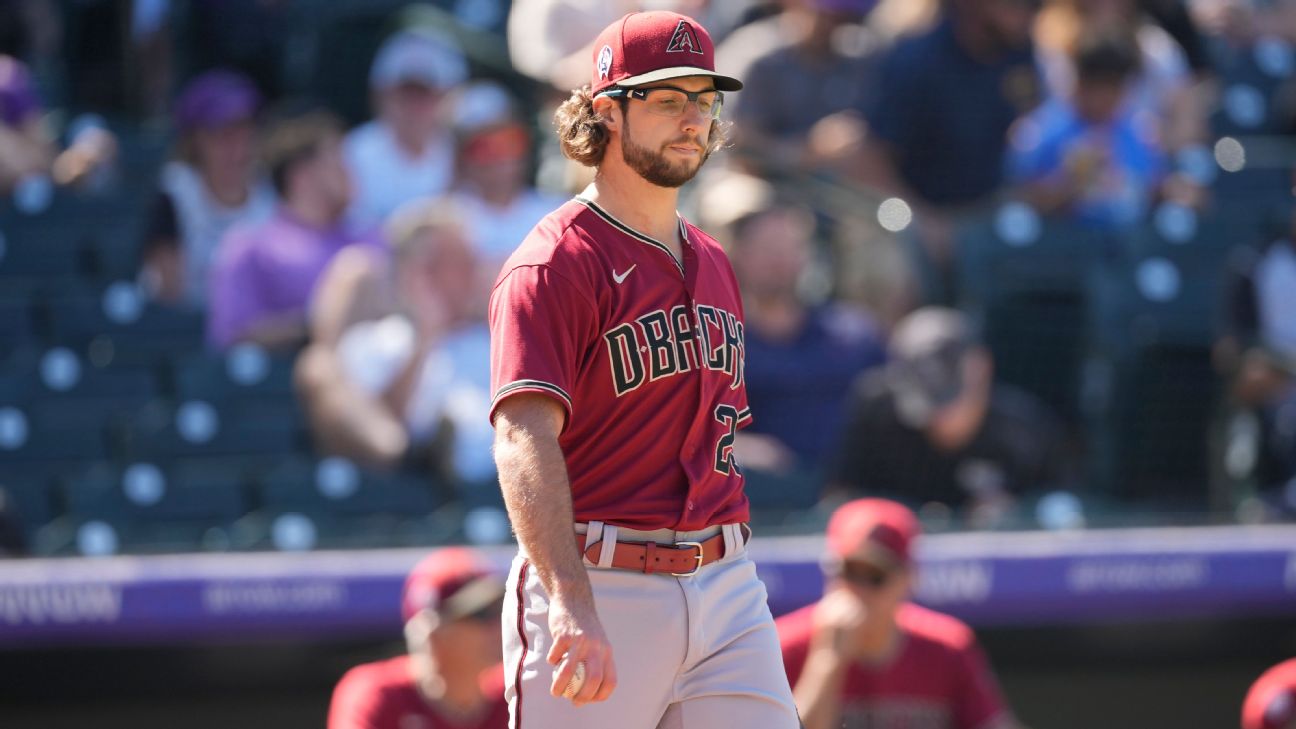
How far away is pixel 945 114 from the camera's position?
7.57m

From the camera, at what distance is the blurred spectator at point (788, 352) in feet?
20.5

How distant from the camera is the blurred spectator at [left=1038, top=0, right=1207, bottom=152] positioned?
7820 millimetres

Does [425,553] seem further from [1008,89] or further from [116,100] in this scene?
[116,100]

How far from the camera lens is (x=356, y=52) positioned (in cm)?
862

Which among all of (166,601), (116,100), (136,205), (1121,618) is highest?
(116,100)

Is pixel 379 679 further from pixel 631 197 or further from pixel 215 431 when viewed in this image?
pixel 215 431

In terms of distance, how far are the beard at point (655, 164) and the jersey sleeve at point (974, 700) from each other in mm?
2251

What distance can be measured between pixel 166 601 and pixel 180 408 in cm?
106

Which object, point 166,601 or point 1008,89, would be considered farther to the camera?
point 1008,89

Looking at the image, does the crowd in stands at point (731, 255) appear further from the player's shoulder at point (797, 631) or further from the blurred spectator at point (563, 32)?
the player's shoulder at point (797, 631)

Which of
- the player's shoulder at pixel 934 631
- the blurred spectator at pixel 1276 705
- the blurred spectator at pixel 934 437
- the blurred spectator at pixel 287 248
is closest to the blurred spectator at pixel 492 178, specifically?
the blurred spectator at pixel 287 248

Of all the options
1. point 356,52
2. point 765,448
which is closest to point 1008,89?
point 765,448

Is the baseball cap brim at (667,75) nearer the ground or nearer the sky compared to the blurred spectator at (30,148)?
nearer the ground

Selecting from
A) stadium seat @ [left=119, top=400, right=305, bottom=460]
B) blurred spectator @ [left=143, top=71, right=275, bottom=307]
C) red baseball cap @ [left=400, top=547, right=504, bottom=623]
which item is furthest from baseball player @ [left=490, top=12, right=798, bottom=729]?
blurred spectator @ [left=143, top=71, right=275, bottom=307]
